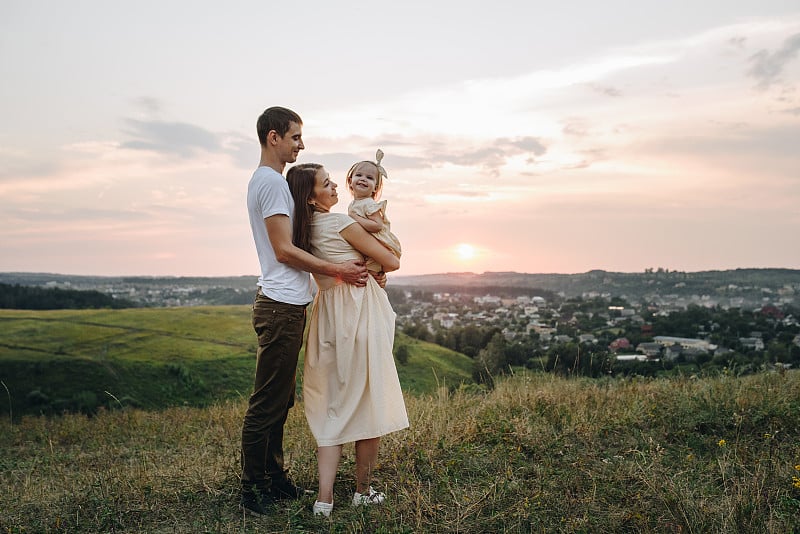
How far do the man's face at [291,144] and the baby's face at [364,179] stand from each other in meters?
0.45

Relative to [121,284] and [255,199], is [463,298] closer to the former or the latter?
[255,199]

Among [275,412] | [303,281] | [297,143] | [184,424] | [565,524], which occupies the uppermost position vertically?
[297,143]

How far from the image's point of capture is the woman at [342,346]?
4129mm

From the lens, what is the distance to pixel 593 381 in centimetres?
815

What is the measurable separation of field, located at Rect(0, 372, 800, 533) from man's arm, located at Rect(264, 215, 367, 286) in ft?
5.15

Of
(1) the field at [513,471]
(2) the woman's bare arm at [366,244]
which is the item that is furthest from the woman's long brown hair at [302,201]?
(1) the field at [513,471]

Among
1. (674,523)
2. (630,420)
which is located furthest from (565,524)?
(630,420)

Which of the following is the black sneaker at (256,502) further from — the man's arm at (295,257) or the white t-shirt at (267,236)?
the man's arm at (295,257)

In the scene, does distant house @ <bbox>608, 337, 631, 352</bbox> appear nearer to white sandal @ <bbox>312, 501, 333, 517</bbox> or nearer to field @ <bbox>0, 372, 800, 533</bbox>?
field @ <bbox>0, 372, 800, 533</bbox>

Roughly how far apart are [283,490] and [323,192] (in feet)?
7.36

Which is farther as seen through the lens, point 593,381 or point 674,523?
point 593,381

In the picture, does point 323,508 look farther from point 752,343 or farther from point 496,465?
point 752,343

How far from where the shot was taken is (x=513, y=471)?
16.3ft

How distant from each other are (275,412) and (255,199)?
1496 mm
